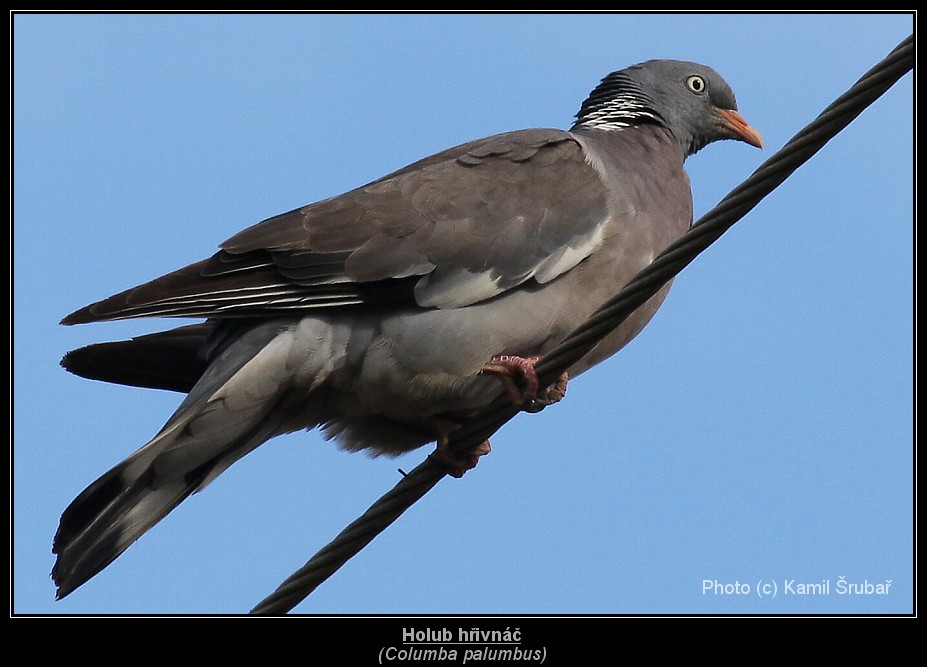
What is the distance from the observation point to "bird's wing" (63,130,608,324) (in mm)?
4543

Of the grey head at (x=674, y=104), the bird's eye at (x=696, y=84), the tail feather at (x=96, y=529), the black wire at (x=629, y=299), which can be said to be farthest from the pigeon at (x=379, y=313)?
the bird's eye at (x=696, y=84)

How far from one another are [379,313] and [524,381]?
63 cm

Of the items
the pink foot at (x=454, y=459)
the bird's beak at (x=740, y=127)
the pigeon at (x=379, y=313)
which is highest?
the bird's beak at (x=740, y=127)

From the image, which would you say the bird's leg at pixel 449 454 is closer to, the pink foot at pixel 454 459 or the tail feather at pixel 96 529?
the pink foot at pixel 454 459

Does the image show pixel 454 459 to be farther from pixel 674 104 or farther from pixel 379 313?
pixel 674 104

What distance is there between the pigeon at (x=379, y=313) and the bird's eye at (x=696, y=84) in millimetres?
1102

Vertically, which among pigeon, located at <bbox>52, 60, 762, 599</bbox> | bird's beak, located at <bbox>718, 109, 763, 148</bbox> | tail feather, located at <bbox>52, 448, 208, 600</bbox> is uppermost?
bird's beak, located at <bbox>718, 109, 763, 148</bbox>

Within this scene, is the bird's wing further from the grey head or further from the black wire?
the grey head

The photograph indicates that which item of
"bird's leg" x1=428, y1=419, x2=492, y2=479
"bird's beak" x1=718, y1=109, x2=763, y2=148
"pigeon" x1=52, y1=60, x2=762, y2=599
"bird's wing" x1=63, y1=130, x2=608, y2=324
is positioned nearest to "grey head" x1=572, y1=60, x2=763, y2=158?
"bird's beak" x1=718, y1=109, x2=763, y2=148

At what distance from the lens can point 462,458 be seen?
184 inches

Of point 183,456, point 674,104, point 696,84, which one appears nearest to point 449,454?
point 183,456

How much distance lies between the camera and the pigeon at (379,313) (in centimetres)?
442

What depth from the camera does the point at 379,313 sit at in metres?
4.64

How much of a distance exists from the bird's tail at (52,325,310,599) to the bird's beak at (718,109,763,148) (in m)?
2.83
